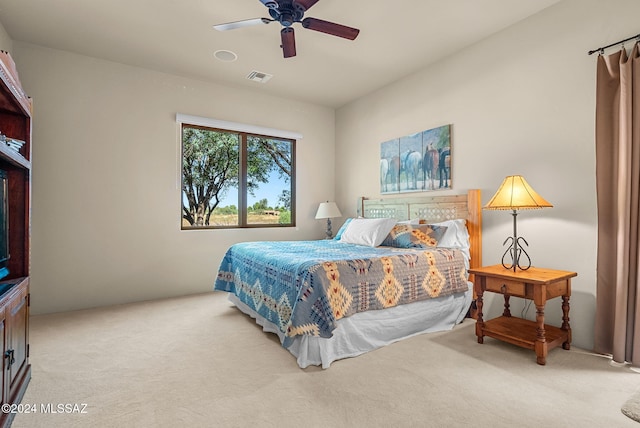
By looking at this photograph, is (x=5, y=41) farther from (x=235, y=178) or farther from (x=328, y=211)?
(x=328, y=211)

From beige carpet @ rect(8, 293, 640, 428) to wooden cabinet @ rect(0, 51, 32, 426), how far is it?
210 mm

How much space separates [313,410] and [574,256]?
234cm

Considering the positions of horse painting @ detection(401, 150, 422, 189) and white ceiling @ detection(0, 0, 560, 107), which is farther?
horse painting @ detection(401, 150, 422, 189)

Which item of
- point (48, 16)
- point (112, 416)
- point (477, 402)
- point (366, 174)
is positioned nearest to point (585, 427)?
point (477, 402)

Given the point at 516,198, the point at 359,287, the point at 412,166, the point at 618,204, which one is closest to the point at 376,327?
the point at 359,287

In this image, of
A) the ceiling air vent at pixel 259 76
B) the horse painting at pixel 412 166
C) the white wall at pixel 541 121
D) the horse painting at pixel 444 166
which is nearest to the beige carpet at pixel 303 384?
→ the white wall at pixel 541 121

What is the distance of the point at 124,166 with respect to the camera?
3.82m

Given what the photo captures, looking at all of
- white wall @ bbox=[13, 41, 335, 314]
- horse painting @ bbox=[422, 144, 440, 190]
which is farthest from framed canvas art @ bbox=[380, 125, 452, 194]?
white wall @ bbox=[13, 41, 335, 314]

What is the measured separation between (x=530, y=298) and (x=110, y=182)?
426 cm

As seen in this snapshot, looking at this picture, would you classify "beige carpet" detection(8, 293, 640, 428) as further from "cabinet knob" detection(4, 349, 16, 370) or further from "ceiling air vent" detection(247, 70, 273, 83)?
"ceiling air vent" detection(247, 70, 273, 83)

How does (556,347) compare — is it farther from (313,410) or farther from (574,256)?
(313,410)

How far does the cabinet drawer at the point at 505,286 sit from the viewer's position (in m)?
2.36

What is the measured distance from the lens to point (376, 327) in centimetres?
255

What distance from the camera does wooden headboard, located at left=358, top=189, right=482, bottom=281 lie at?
326cm
